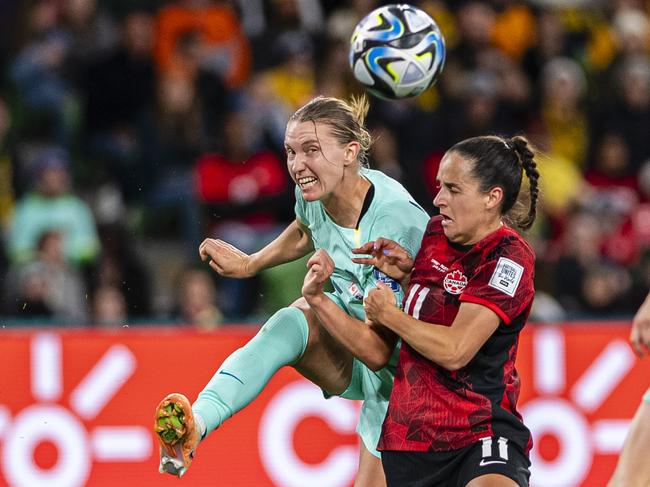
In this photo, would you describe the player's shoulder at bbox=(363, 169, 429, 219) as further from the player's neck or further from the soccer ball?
the soccer ball

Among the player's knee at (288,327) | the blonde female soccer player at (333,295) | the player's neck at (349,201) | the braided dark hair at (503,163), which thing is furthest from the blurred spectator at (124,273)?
the braided dark hair at (503,163)

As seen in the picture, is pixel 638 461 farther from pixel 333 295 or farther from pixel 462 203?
pixel 333 295

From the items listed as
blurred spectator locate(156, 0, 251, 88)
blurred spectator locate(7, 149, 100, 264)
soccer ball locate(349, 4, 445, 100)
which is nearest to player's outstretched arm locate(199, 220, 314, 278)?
soccer ball locate(349, 4, 445, 100)

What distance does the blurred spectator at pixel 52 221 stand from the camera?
8070 mm

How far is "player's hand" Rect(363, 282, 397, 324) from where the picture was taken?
12.8 ft

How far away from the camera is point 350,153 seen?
4.34 meters

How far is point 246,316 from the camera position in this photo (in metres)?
7.67

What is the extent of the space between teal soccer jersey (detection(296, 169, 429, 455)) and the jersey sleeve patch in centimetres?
37

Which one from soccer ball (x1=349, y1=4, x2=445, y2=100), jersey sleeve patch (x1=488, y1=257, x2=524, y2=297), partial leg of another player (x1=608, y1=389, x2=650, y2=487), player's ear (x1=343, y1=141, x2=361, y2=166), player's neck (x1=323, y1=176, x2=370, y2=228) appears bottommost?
partial leg of another player (x1=608, y1=389, x2=650, y2=487)

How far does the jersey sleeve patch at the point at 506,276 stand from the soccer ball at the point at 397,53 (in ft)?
3.50

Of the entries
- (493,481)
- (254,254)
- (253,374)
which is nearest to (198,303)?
(254,254)

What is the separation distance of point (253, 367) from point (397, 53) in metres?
1.34

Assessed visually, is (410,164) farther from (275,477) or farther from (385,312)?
(385,312)

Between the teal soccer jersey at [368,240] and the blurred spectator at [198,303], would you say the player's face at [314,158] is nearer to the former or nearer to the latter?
the teal soccer jersey at [368,240]
